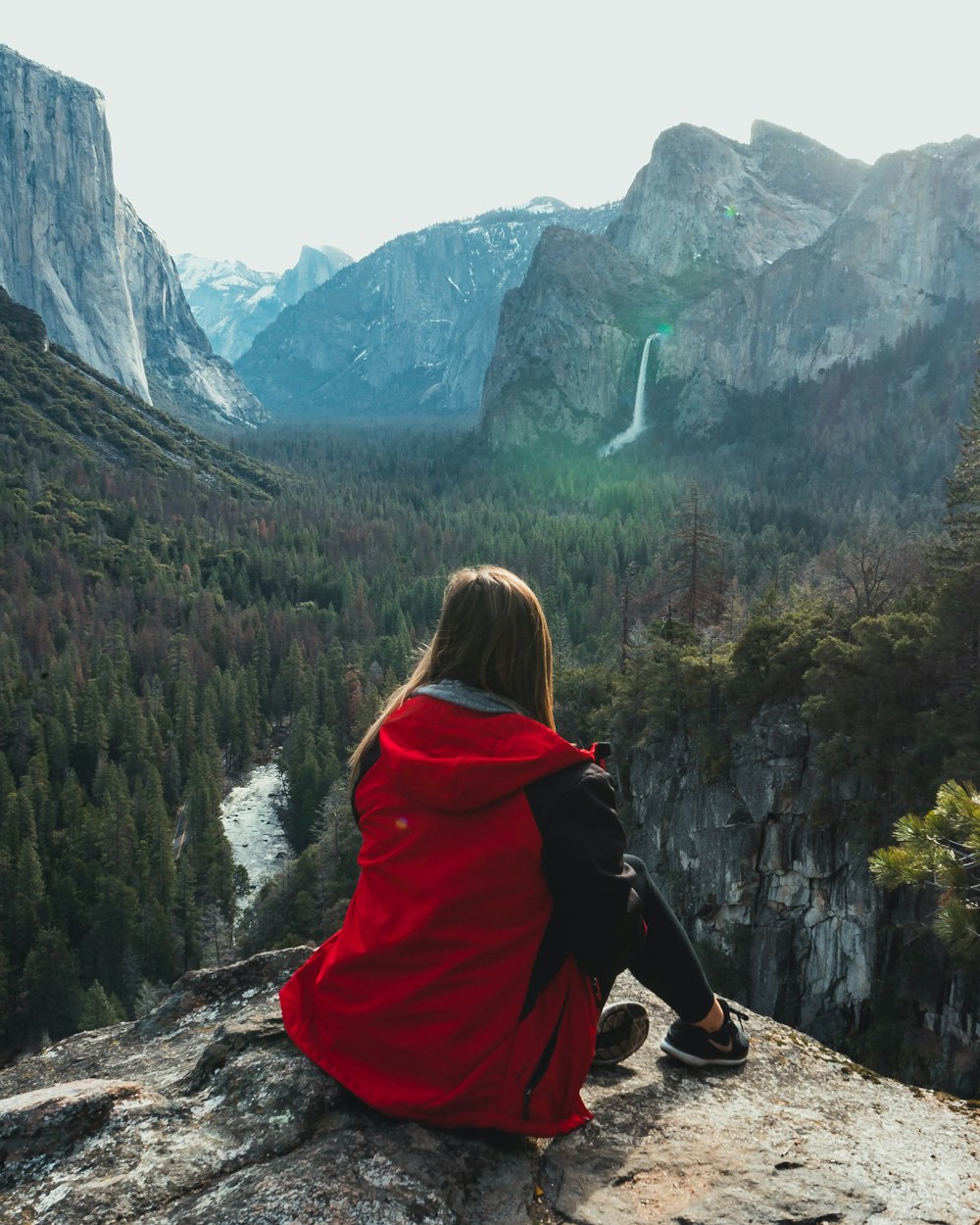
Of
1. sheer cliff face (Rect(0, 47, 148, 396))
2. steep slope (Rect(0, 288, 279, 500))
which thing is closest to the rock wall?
steep slope (Rect(0, 288, 279, 500))

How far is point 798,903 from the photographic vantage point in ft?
83.3

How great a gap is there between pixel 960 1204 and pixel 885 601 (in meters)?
27.0

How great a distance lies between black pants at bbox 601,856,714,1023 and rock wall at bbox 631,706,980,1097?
667 inches

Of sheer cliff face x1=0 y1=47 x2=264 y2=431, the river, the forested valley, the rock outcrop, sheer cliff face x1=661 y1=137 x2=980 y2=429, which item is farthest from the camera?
sheer cliff face x1=0 y1=47 x2=264 y2=431

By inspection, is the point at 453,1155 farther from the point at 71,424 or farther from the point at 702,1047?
the point at 71,424

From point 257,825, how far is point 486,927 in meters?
61.7

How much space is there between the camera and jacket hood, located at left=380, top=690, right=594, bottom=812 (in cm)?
356

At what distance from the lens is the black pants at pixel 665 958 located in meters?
→ 4.56

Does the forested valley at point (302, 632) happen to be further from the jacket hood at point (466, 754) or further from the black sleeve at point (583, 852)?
the jacket hood at point (466, 754)

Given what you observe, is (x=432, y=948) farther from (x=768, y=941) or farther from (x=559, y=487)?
(x=559, y=487)

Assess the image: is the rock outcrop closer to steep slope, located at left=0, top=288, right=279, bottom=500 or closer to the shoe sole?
the shoe sole

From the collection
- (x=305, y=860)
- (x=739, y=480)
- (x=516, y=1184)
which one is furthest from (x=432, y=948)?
(x=739, y=480)

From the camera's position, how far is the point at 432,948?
3662 millimetres

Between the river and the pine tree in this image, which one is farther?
Result: the river
